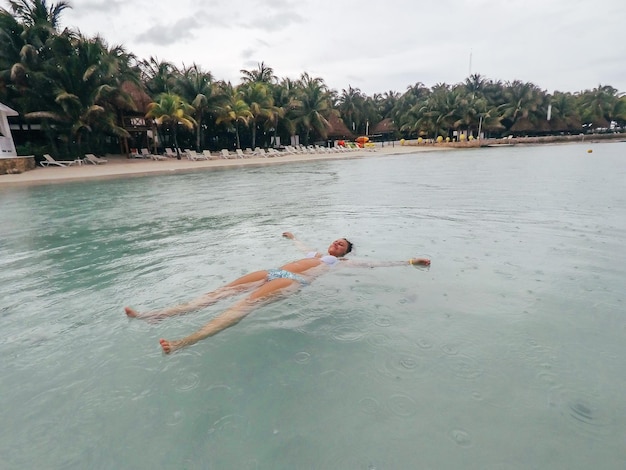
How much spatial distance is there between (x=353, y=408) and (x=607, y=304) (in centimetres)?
311

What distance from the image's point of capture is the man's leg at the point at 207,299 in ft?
11.3

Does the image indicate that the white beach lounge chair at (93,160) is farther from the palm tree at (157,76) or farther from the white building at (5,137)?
the palm tree at (157,76)

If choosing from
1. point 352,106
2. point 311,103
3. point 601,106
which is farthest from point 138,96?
point 601,106

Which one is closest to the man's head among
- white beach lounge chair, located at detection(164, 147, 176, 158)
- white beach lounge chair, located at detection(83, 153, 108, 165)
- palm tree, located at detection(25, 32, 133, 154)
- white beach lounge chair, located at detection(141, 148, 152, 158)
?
palm tree, located at detection(25, 32, 133, 154)

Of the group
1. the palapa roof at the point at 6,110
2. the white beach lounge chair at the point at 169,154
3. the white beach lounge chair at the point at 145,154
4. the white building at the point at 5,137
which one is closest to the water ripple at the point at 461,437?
the white building at the point at 5,137

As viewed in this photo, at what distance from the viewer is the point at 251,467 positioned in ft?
6.34

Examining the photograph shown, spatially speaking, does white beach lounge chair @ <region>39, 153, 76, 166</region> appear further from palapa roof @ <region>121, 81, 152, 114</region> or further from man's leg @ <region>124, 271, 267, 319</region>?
man's leg @ <region>124, 271, 267, 319</region>

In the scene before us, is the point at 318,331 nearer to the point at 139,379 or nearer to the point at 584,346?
the point at 139,379

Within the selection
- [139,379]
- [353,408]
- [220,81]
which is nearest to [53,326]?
[139,379]

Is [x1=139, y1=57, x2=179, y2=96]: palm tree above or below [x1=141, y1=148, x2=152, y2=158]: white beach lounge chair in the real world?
above

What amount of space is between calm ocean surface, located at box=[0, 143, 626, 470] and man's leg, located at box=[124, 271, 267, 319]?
13 cm

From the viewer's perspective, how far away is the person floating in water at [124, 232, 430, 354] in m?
3.14

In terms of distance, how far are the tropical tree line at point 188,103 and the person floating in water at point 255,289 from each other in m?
23.7

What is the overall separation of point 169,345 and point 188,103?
1143 inches
